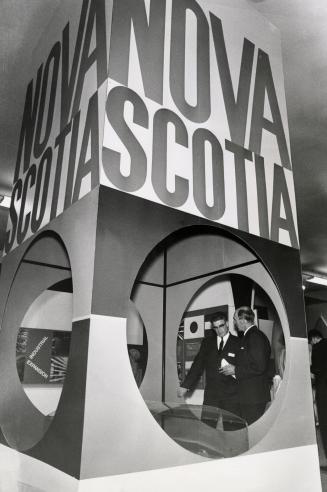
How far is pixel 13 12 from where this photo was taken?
97.8 inches

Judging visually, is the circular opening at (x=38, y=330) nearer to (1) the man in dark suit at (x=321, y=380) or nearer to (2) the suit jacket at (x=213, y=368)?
(2) the suit jacket at (x=213, y=368)

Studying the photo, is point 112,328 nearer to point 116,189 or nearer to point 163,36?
point 116,189

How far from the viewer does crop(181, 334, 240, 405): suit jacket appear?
2166mm

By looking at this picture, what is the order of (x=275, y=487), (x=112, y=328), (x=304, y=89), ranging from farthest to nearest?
(x=304, y=89)
(x=275, y=487)
(x=112, y=328)

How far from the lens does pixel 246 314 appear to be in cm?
219

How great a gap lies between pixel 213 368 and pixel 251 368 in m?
0.24

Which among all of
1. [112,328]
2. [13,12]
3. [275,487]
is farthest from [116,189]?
[13,12]

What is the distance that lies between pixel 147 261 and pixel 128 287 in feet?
3.41

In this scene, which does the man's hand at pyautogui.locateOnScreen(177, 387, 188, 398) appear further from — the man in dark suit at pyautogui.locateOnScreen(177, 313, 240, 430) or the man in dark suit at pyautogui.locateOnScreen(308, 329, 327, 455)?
the man in dark suit at pyautogui.locateOnScreen(308, 329, 327, 455)

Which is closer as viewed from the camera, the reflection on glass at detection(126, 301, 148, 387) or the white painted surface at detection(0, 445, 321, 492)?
the white painted surface at detection(0, 445, 321, 492)

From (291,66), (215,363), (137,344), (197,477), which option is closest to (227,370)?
(215,363)

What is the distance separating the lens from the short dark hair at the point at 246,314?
2178 millimetres

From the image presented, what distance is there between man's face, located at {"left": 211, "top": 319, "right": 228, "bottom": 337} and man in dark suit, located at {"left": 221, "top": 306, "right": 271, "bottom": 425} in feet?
0.23

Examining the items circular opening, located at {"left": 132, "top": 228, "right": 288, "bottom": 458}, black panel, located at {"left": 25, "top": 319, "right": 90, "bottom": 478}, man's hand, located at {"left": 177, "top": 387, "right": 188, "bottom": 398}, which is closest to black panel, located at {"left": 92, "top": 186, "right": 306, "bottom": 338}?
black panel, located at {"left": 25, "top": 319, "right": 90, "bottom": 478}
